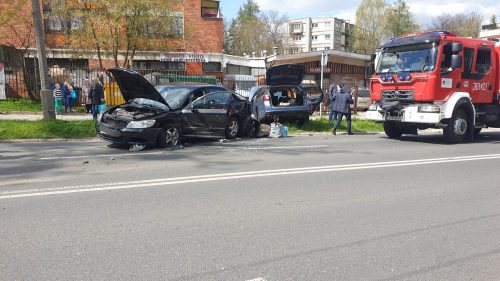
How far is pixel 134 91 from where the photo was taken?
34.3 feet

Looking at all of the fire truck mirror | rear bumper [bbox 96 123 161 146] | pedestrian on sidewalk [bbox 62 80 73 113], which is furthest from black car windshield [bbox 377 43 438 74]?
pedestrian on sidewalk [bbox 62 80 73 113]

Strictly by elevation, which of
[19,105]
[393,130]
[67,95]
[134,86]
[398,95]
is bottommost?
[393,130]

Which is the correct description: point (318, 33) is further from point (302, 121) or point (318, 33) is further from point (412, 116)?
point (412, 116)

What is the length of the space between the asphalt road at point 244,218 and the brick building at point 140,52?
15191 millimetres

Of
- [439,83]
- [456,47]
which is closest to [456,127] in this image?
[439,83]

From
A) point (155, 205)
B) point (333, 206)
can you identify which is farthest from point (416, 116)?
point (155, 205)

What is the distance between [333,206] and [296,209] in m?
0.56

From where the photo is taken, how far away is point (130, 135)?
9.54 meters

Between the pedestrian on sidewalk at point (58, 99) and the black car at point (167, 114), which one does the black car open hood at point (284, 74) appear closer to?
the black car at point (167, 114)

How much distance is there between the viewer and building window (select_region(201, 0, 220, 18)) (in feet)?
100

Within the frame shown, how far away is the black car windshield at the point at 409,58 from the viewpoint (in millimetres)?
11406

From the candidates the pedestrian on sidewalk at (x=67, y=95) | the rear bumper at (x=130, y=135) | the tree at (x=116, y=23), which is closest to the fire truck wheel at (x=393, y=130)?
the rear bumper at (x=130, y=135)

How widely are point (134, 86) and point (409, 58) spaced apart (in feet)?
25.5

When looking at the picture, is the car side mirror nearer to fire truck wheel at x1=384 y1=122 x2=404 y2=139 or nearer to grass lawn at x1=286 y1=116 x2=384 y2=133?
fire truck wheel at x1=384 y1=122 x2=404 y2=139
